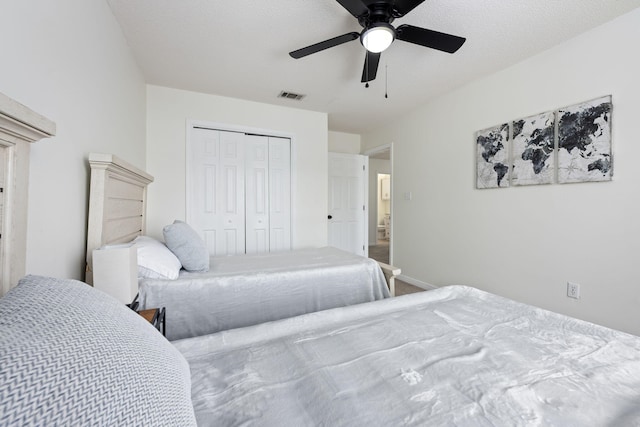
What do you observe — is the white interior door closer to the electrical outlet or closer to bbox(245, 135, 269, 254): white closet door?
bbox(245, 135, 269, 254): white closet door

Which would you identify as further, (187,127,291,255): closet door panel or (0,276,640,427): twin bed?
(187,127,291,255): closet door panel

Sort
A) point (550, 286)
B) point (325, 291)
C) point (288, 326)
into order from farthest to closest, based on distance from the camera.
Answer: point (550, 286) → point (325, 291) → point (288, 326)

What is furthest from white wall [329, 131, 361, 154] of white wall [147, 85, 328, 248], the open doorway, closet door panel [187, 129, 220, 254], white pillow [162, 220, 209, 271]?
white pillow [162, 220, 209, 271]

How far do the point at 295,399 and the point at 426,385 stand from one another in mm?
362

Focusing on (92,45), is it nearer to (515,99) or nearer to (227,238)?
(227,238)

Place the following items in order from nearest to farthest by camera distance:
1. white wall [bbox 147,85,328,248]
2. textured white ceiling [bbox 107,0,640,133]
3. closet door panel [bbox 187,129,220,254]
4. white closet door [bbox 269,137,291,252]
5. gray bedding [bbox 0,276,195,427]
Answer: gray bedding [bbox 0,276,195,427] < textured white ceiling [bbox 107,0,640,133] < white wall [bbox 147,85,328,248] < closet door panel [bbox 187,129,220,254] < white closet door [bbox 269,137,291,252]

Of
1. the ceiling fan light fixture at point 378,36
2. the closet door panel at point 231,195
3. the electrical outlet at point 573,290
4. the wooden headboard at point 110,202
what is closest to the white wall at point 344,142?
the closet door panel at point 231,195

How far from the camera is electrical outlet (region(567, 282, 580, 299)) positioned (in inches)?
85.4

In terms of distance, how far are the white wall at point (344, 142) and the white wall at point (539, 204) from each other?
133cm

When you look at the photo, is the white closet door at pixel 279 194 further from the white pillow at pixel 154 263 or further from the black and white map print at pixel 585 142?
the black and white map print at pixel 585 142

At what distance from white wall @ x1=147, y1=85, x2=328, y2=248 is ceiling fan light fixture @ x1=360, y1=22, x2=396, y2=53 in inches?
83.5

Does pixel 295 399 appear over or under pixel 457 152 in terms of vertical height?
under

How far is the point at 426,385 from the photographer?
2.46 ft

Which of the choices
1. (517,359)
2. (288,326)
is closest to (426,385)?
(517,359)
